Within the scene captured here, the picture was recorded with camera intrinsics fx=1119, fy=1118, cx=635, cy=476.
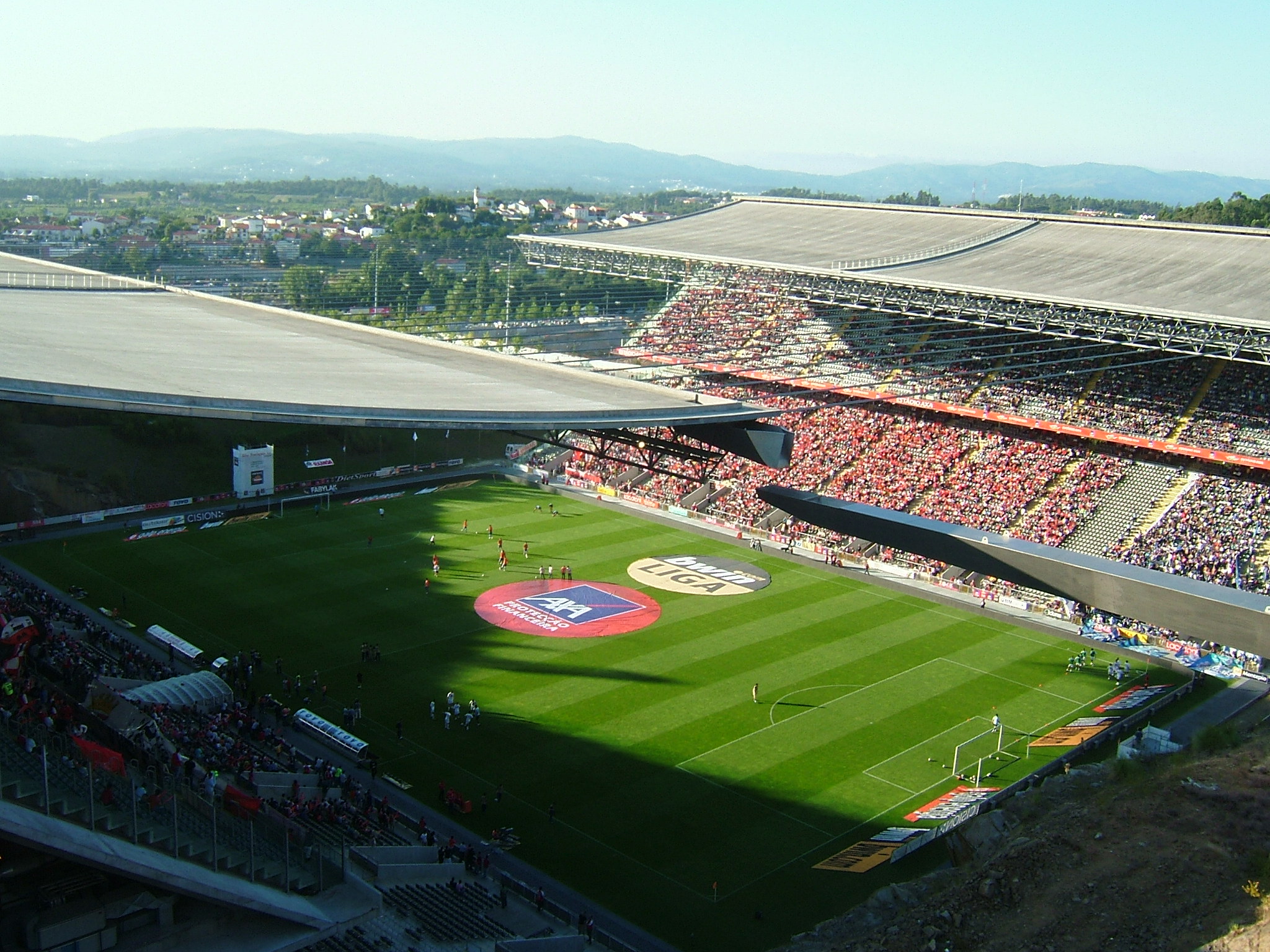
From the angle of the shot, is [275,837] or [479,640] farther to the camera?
[479,640]

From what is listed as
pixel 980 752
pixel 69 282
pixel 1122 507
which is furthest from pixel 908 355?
pixel 69 282

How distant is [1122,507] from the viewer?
43062 millimetres

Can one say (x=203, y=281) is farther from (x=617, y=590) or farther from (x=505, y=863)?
(x=505, y=863)

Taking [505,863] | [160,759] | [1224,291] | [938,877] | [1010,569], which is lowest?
[505,863]

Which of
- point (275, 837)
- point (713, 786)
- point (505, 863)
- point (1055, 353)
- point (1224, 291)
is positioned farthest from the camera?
point (1055, 353)

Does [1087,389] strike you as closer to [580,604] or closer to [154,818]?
[580,604]

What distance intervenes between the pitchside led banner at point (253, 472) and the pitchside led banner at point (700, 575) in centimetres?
1733

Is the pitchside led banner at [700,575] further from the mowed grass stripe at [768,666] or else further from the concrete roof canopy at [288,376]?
the concrete roof canopy at [288,376]

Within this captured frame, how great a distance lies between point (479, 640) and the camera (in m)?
33.4

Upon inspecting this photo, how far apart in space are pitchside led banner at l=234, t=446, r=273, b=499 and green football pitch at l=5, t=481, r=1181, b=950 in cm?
430

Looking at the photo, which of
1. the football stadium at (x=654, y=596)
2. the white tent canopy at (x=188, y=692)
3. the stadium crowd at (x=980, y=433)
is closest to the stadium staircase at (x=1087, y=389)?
the stadium crowd at (x=980, y=433)

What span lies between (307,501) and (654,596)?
1800 centimetres

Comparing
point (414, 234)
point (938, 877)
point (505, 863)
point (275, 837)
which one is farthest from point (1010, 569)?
point (414, 234)

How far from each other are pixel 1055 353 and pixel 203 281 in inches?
2356
